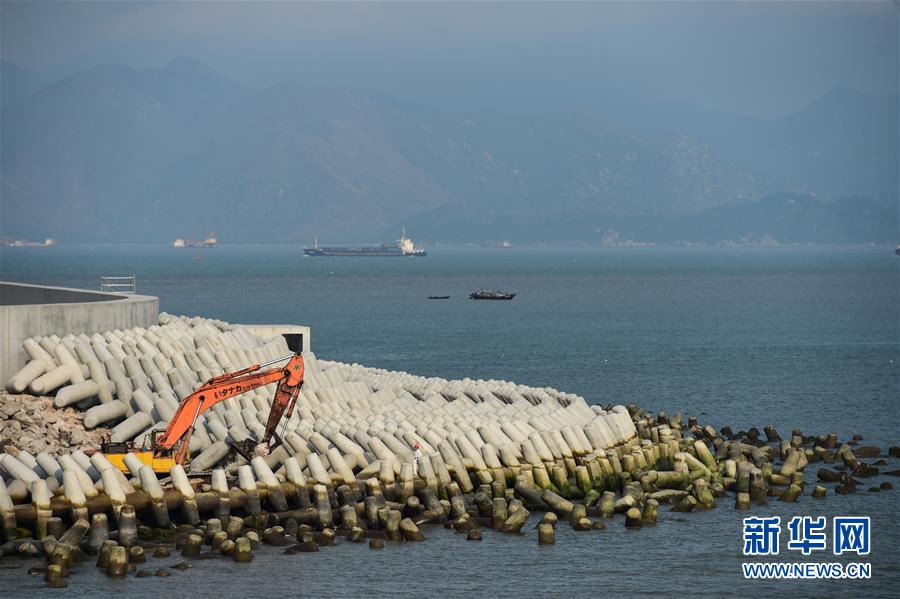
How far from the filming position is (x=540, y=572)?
24.6 meters

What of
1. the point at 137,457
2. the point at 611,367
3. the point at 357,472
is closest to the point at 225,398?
the point at 137,457

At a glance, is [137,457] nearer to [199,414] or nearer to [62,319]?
[199,414]

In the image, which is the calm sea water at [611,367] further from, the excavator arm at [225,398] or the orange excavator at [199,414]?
the excavator arm at [225,398]

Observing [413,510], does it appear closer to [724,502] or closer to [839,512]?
[724,502]

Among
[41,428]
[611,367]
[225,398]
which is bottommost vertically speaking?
[41,428]

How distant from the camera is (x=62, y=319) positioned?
3597 cm

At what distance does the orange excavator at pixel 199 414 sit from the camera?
1068 inches

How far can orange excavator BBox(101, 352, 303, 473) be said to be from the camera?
27.1 m

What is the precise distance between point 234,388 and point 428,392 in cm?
1070

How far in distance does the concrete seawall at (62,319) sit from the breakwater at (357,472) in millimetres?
688

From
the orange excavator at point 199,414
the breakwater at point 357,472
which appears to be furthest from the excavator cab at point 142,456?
the breakwater at point 357,472

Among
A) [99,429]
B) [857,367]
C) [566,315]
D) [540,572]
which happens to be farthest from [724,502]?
[566,315]

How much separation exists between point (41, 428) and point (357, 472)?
755 cm

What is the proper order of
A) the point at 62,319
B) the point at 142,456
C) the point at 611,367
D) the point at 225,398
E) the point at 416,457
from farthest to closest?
the point at 611,367
the point at 62,319
the point at 225,398
the point at 416,457
the point at 142,456
